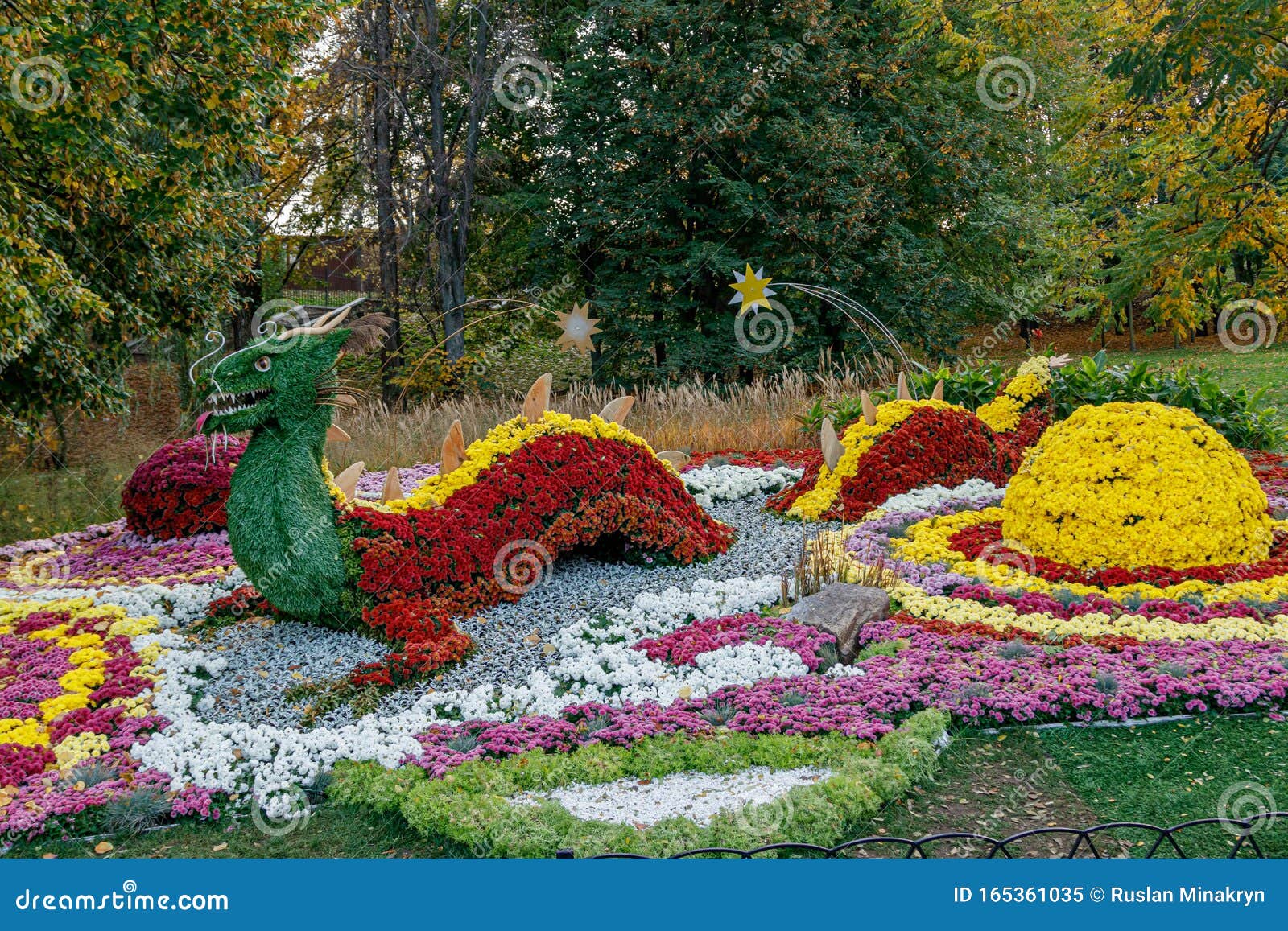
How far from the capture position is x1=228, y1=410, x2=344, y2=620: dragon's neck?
4688 millimetres

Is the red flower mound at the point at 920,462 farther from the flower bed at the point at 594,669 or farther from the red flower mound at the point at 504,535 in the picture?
the red flower mound at the point at 504,535

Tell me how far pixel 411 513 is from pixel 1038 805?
10.9 feet

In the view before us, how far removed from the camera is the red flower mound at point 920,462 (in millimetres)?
7230

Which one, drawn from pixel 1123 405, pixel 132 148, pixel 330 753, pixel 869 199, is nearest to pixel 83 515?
pixel 132 148

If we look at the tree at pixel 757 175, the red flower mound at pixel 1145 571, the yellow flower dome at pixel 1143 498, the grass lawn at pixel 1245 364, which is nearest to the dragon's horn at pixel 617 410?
the red flower mound at pixel 1145 571

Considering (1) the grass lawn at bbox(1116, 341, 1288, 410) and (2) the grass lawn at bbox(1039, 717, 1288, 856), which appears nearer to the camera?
(2) the grass lawn at bbox(1039, 717, 1288, 856)

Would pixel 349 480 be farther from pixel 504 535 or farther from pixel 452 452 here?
pixel 504 535

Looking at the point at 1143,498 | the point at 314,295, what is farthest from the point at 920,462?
the point at 314,295

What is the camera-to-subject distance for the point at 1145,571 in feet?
17.7

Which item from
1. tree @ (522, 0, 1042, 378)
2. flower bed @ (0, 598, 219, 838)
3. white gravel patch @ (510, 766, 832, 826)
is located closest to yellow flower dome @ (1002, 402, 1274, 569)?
white gravel patch @ (510, 766, 832, 826)

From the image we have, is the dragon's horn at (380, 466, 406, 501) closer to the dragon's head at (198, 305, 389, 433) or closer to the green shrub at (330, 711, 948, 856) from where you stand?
the dragon's head at (198, 305, 389, 433)

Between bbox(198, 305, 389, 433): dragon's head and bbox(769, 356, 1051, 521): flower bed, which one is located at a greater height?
bbox(198, 305, 389, 433): dragon's head

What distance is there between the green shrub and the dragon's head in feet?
6.00

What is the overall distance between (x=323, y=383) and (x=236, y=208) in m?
5.70
